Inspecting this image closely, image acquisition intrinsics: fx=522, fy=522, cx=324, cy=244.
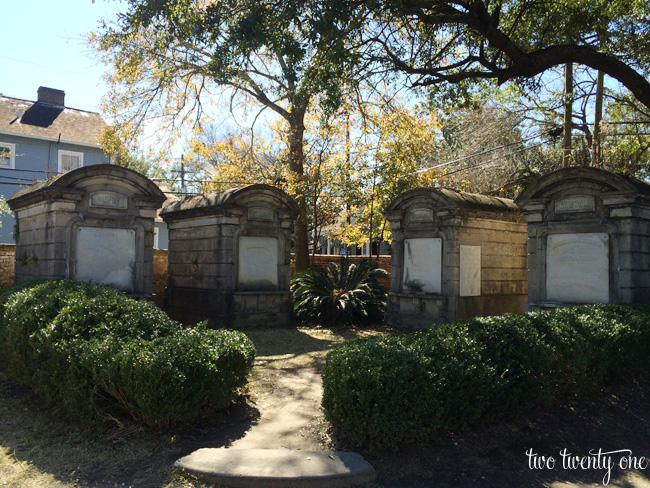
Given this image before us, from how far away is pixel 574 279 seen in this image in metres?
9.48

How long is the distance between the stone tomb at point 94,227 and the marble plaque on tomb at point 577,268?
758 cm

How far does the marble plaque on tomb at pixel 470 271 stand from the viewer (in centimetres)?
1114

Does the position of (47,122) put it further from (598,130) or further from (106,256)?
(598,130)

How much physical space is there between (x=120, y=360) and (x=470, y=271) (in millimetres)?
8322

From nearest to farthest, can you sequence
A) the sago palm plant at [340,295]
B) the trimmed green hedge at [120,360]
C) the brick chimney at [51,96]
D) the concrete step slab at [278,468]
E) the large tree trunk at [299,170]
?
the concrete step slab at [278,468], the trimmed green hedge at [120,360], the sago palm plant at [340,295], the large tree trunk at [299,170], the brick chimney at [51,96]

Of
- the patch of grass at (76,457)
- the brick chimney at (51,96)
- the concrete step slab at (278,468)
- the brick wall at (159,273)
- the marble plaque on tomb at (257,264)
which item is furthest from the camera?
the brick chimney at (51,96)

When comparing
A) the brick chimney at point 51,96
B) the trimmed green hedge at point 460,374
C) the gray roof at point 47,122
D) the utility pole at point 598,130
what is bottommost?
the trimmed green hedge at point 460,374

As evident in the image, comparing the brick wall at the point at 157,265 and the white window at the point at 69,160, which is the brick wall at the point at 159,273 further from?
the white window at the point at 69,160

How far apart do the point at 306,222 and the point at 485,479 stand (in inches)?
476

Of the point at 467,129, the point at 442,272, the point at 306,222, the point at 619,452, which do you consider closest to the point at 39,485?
the point at 619,452

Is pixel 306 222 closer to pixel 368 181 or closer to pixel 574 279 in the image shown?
pixel 368 181

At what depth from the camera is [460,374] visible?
4660 mm

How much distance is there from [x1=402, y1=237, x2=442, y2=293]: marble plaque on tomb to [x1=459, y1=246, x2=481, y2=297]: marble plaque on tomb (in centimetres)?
46

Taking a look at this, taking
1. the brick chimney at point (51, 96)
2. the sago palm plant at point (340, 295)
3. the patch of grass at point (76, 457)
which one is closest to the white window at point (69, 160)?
the brick chimney at point (51, 96)
